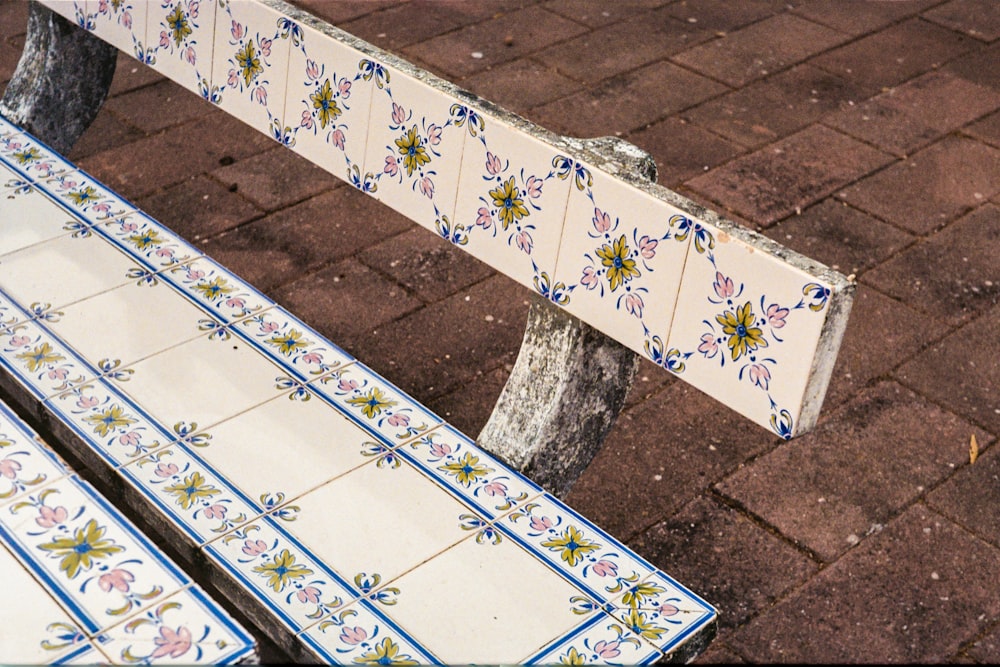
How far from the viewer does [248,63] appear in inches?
135

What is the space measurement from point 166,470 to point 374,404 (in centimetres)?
51

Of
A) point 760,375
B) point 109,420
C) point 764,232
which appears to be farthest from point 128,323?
point 764,232

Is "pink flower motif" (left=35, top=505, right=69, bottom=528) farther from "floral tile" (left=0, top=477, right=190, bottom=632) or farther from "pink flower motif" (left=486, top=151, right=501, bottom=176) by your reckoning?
"pink flower motif" (left=486, top=151, right=501, bottom=176)

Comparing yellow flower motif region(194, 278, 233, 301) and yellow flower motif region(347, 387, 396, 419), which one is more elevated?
yellow flower motif region(347, 387, 396, 419)

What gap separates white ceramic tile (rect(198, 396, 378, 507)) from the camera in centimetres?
279

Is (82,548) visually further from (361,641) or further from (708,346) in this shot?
(708,346)

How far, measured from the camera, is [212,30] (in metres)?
3.51

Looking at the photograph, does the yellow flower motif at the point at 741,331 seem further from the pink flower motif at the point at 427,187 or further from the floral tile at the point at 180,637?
the floral tile at the point at 180,637

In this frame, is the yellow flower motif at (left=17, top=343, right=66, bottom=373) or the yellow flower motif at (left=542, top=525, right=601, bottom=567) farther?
the yellow flower motif at (left=17, top=343, right=66, bottom=373)

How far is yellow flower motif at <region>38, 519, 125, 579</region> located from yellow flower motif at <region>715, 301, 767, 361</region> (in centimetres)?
120

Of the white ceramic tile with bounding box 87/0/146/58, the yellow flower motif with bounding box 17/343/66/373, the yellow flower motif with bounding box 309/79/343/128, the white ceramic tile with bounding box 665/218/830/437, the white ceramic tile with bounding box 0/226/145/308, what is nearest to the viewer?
the white ceramic tile with bounding box 665/218/830/437

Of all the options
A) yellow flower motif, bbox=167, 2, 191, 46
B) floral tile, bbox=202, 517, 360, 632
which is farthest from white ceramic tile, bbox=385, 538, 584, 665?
yellow flower motif, bbox=167, 2, 191, 46

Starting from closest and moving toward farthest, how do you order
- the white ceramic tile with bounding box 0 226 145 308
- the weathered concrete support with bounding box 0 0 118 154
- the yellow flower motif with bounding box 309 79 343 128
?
the yellow flower motif with bounding box 309 79 343 128, the white ceramic tile with bounding box 0 226 145 308, the weathered concrete support with bounding box 0 0 118 154

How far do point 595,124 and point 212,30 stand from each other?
2.13 metres
